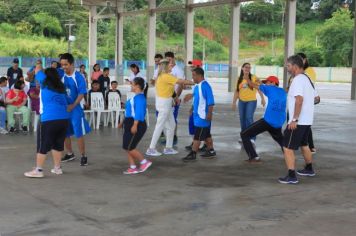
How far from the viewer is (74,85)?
7848 mm

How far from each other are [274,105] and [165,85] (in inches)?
74.5

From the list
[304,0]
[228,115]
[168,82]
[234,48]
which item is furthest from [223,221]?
[304,0]

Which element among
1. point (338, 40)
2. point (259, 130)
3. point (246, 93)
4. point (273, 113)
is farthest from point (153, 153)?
point (338, 40)

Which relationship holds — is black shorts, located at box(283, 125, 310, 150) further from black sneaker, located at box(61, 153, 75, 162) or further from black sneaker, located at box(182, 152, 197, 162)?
black sneaker, located at box(61, 153, 75, 162)

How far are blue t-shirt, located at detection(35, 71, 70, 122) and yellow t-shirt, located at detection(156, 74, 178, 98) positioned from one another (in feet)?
6.79

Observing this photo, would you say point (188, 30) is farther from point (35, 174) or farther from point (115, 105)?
point (35, 174)

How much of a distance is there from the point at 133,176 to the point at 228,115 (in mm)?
9009

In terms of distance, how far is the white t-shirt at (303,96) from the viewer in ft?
22.0

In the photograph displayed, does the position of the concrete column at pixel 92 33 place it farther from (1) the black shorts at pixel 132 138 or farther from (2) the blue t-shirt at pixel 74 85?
(1) the black shorts at pixel 132 138

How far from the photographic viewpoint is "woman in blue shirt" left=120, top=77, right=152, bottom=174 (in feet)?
24.2

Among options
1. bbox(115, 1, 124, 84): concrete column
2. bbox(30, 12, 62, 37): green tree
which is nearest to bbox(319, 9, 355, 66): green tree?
bbox(115, 1, 124, 84): concrete column

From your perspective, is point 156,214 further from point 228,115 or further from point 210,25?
point 210,25

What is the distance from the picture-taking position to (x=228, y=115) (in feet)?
52.4

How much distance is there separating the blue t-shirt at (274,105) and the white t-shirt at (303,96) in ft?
3.10
